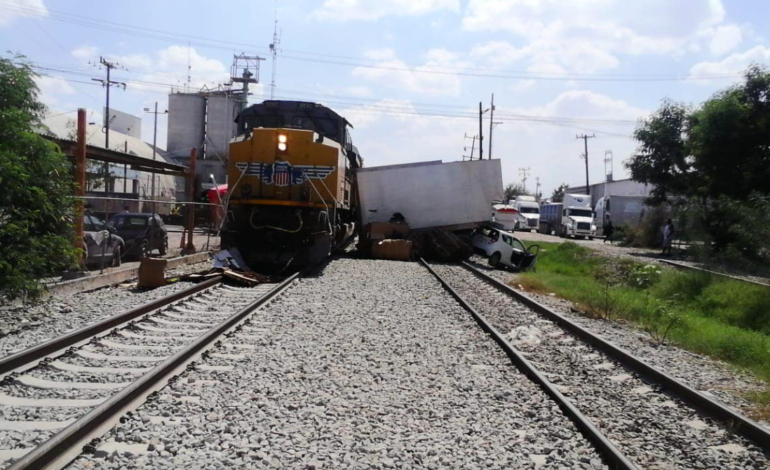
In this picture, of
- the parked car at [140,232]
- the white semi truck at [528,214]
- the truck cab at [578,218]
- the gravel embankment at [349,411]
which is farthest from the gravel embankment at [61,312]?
the white semi truck at [528,214]

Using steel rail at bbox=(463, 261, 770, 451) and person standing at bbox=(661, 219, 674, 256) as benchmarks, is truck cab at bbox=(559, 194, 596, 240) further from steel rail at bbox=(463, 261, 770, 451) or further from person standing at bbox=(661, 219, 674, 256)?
steel rail at bbox=(463, 261, 770, 451)

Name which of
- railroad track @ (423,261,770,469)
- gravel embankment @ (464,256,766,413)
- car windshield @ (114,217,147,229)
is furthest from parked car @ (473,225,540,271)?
railroad track @ (423,261,770,469)

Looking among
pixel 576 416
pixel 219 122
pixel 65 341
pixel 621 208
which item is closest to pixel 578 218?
pixel 621 208

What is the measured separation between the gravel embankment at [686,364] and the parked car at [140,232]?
10284 millimetres

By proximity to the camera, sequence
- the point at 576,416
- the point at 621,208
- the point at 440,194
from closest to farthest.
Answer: the point at 576,416
the point at 440,194
the point at 621,208

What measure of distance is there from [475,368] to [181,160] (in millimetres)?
57156

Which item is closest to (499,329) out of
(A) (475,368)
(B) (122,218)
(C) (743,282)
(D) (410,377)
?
(A) (475,368)

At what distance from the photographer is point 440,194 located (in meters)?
23.7

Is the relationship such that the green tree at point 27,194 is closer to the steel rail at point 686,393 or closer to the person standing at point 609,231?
the steel rail at point 686,393

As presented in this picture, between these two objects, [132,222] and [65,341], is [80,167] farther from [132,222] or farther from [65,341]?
[65,341]

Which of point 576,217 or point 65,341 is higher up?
point 576,217

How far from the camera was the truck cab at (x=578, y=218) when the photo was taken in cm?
5084

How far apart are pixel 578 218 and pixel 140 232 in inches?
1571

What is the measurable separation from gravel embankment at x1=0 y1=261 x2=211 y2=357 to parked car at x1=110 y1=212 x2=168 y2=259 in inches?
152
